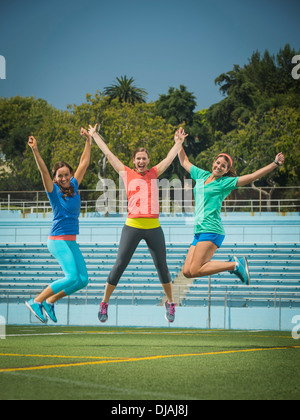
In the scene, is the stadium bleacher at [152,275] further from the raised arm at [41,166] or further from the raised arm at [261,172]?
the raised arm at [41,166]

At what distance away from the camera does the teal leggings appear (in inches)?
273

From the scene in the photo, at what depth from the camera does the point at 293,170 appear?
122 ft

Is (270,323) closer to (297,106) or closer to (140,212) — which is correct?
(140,212)

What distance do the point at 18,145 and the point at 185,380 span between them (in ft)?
172

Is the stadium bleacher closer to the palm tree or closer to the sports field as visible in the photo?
the sports field

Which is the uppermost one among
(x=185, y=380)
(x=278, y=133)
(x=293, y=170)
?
(x=278, y=133)

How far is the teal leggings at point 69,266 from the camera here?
6.94 meters

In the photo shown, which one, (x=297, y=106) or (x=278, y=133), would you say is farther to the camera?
(x=297, y=106)

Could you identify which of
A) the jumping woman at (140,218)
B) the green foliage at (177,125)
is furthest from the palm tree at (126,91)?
the jumping woman at (140,218)

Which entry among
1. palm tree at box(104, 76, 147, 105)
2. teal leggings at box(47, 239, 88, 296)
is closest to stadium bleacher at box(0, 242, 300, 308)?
teal leggings at box(47, 239, 88, 296)

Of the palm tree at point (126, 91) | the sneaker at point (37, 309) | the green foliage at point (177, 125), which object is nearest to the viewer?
the sneaker at point (37, 309)

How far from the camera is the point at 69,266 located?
694 centimetres

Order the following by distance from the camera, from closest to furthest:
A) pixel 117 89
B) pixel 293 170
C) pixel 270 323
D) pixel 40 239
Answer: pixel 270 323, pixel 40 239, pixel 293 170, pixel 117 89

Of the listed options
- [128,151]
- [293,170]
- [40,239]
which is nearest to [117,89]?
[128,151]
